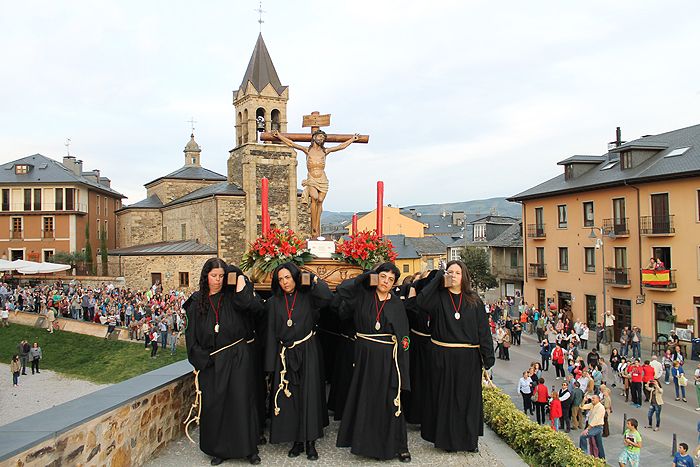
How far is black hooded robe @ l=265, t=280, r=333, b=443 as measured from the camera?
20.7 ft

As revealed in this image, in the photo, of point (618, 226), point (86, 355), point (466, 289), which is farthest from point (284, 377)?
point (618, 226)

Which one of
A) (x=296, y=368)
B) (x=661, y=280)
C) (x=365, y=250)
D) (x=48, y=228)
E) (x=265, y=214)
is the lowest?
(x=661, y=280)

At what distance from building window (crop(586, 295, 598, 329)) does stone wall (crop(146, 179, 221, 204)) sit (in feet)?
135

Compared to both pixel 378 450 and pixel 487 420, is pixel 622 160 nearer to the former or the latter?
pixel 487 420

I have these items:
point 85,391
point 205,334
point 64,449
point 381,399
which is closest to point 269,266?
point 205,334

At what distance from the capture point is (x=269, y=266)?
7.18 m

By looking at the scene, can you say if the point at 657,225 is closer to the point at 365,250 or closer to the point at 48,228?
the point at 365,250

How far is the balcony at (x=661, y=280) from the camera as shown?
85.6 ft

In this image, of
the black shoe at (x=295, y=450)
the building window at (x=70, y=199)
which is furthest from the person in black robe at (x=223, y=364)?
the building window at (x=70, y=199)

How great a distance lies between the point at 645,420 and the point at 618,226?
16.0 m

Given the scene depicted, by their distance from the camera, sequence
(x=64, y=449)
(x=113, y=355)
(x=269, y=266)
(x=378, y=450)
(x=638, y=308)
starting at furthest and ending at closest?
1. (x=638, y=308)
2. (x=113, y=355)
3. (x=269, y=266)
4. (x=378, y=450)
5. (x=64, y=449)

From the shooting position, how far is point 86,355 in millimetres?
25234

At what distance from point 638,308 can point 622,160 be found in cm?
801

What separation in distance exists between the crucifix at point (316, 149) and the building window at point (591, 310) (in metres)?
27.1
